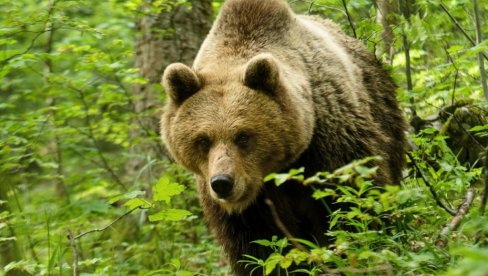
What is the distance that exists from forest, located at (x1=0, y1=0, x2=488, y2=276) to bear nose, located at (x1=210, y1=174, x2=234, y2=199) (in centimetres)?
27

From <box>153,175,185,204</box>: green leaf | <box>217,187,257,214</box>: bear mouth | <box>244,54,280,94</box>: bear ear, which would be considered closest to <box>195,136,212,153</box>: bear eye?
<box>217,187,257,214</box>: bear mouth

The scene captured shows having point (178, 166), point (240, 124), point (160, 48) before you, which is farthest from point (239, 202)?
point (160, 48)

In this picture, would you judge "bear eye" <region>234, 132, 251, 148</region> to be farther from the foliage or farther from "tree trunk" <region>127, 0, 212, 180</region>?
"tree trunk" <region>127, 0, 212, 180</region>

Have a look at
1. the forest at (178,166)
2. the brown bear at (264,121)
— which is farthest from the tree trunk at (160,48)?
the brown bear at (264,121)

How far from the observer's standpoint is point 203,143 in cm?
436

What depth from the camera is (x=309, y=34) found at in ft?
17.6

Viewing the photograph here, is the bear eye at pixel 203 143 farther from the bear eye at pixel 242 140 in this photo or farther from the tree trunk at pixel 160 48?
the tree trunk at pixel 160 48

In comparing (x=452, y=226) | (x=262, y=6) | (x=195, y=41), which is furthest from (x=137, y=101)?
(x=452, y=226)

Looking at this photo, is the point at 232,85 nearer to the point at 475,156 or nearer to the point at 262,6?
the point at 262,6

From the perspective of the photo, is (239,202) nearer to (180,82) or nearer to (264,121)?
(264,121)

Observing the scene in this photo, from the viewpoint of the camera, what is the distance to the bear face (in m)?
4.25

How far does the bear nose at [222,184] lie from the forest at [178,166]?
0.27 metres

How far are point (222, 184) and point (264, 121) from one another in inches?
28.2

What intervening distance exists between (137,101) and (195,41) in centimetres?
120
